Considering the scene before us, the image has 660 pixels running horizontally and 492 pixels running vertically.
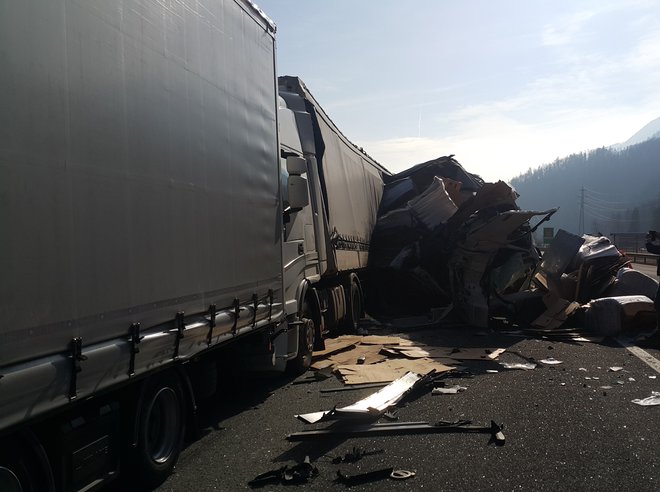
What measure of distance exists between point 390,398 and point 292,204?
270cm

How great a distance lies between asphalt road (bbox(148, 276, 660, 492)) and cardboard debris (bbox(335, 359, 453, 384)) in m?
0.30

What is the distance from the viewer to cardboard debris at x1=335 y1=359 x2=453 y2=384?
28.6 ft

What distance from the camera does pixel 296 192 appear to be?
8227 mm

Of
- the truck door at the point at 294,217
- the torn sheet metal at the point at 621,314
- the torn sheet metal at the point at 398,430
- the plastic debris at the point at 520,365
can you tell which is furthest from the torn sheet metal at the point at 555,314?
the torn sheet metal at the point at 398,430

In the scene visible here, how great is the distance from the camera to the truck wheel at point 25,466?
3.11 meters

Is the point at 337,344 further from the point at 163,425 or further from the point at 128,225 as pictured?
the point at 128,225

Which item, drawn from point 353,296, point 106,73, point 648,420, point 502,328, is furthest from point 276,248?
point 502,328

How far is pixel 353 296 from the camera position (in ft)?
46.2

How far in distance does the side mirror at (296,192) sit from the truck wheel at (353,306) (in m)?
5.45

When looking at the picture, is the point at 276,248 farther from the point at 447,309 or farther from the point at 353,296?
the point at 447,309

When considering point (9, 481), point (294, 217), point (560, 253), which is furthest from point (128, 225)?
point (560, 253)

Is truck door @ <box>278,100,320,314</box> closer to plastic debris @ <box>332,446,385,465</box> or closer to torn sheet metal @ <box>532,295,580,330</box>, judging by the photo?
plastic debris @ <box>332,446,385,465</box>

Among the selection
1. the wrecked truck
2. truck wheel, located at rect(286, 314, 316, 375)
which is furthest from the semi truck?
the wrecked truck

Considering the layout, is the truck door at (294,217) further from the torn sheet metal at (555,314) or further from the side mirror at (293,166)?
the torn sheet metal at (555,314)
